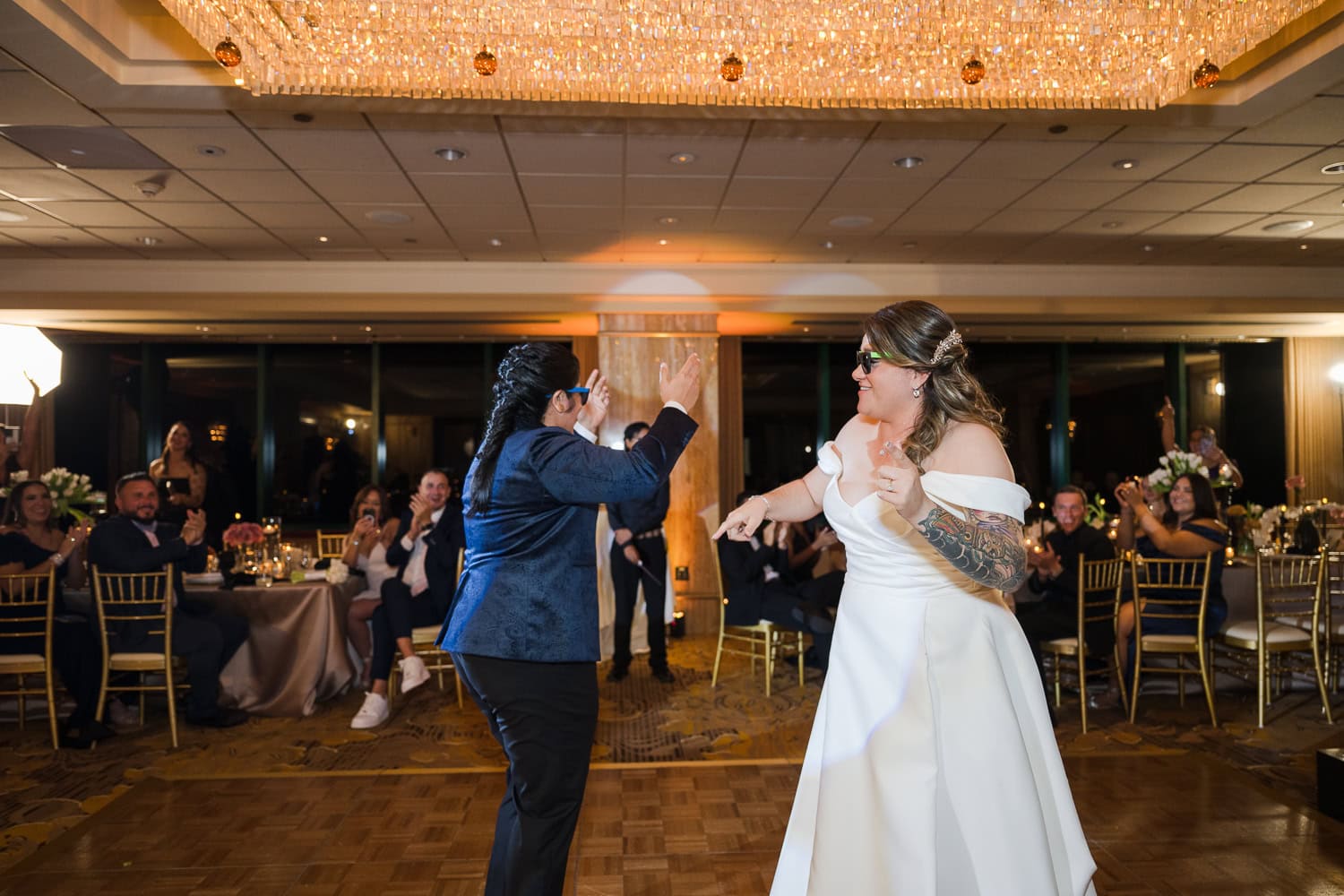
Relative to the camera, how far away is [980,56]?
3.51 meters

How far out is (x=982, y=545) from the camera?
1.74 metres

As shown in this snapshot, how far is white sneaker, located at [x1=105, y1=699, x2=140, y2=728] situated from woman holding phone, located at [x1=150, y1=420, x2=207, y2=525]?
11.5 feet

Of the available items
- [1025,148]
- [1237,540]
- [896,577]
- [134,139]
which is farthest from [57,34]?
[1237,540]

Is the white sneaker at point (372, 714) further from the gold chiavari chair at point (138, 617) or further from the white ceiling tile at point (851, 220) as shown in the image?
the white ceiling tile at point (851, 220)

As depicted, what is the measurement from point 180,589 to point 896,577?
14.3 ft

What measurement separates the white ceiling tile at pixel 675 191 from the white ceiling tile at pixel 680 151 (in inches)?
4.3

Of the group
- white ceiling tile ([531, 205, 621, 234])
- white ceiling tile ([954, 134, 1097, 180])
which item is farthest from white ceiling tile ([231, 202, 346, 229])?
white ceiling tile ([954, 134, 1097, 180])

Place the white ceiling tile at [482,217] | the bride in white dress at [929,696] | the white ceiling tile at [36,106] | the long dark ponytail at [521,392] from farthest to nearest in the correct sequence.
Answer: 1. the white ceiling tile at [482,217]
2. the white ceiling tile at [36,106]
3. the long dark ponytail at [521,392]
4. the bride in white dress at [929,696]

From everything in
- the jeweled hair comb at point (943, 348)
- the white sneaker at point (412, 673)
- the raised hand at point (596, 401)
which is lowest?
the white sneaker at point (412, 673)

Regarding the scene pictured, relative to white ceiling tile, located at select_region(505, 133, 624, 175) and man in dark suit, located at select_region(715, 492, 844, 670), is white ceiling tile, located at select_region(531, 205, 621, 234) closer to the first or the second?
white ceiling tile, located at select_region(505, 133, 624, 175)

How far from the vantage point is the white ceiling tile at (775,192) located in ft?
19.6

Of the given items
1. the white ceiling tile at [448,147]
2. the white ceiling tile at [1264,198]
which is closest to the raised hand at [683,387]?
the white ceiling tile at [448,147]

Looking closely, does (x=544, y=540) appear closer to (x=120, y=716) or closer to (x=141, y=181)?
(x=120, y=716)

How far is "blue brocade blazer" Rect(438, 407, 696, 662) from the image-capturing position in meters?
2.16
